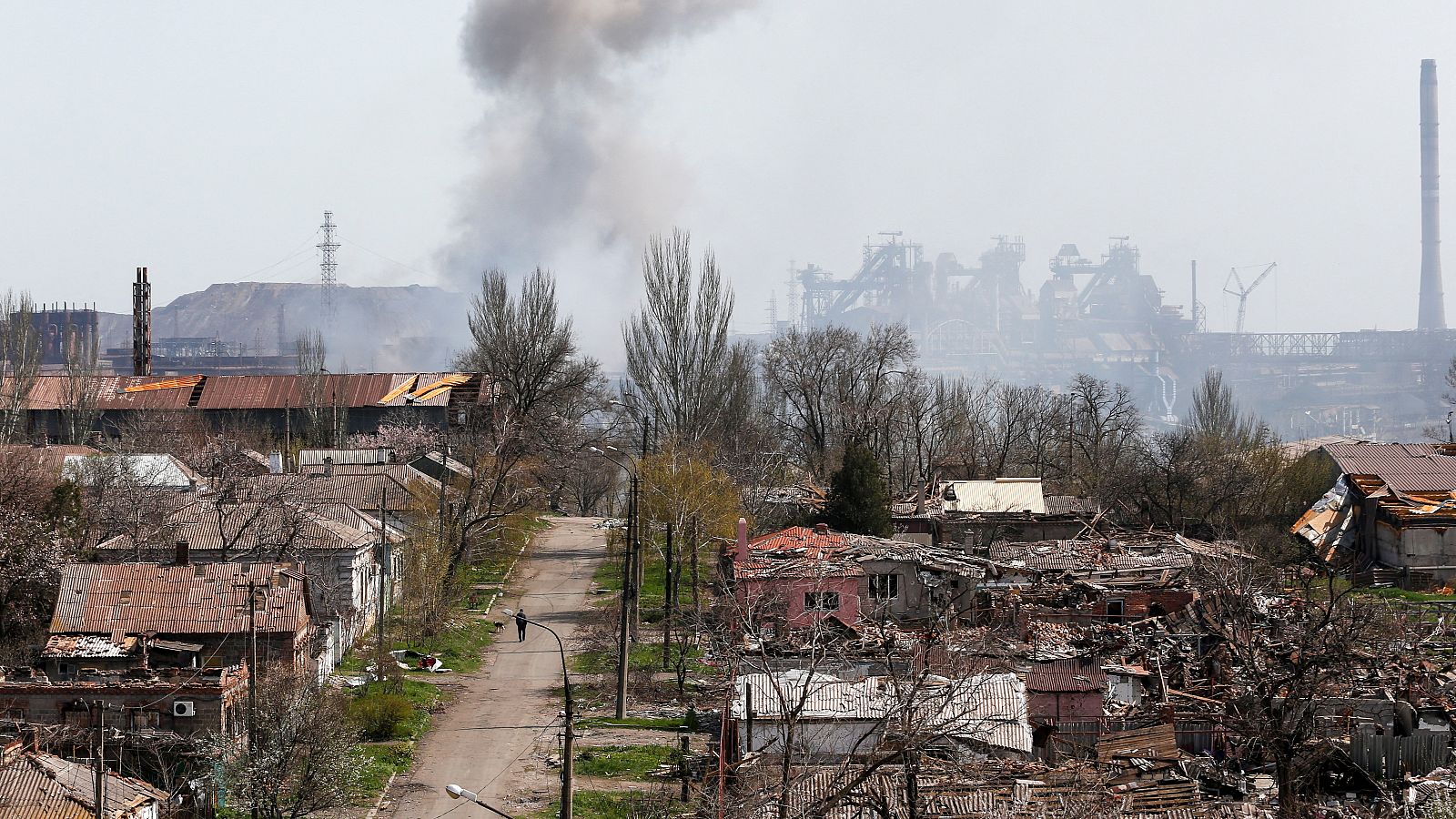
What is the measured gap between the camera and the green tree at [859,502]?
102 feet

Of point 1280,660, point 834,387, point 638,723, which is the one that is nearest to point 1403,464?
point 834,387

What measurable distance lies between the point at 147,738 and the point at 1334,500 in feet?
92.6

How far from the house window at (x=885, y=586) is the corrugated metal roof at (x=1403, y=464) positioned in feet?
50.9

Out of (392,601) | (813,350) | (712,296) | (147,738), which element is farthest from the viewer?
(813,350)

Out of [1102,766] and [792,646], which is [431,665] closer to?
[792,646]

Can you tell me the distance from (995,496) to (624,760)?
1908 cm

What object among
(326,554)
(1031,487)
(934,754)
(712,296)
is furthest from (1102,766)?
(712,296)

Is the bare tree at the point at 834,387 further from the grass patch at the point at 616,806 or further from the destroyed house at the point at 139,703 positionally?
the grass patch at the point at 616,806

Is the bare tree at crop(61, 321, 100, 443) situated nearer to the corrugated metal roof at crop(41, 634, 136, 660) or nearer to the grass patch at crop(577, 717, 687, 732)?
the corrugated metal roof at crop(41, 634, 136, 660)

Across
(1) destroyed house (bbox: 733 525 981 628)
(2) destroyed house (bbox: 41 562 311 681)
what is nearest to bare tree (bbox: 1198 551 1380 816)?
(1) destroyed house (bbox: 733 525 981 628)

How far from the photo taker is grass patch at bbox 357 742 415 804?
17703 millimetres

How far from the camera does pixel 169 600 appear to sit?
21844 mm

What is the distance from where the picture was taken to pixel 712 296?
45656mm

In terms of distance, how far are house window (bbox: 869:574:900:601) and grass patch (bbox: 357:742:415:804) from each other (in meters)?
9.24
